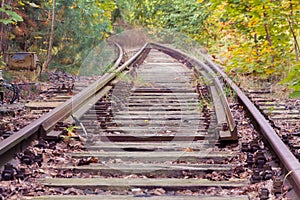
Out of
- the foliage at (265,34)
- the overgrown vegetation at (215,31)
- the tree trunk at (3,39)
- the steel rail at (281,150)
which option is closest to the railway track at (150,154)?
the steel rail at (281,150)

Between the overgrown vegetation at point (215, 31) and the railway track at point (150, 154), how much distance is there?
0.80 metres

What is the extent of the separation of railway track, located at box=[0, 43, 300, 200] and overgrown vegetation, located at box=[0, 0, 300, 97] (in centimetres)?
80

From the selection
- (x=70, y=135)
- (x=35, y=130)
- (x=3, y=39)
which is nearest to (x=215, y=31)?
(x=3, y=39)

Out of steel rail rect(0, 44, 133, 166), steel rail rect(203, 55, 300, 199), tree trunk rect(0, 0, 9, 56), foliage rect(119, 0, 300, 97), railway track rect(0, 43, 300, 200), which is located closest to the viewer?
steel rail rect(203, 55, 300, 199)

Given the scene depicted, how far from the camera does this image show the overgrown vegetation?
7.73 m

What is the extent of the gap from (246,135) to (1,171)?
7.30ft

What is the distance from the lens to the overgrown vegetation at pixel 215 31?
773cm

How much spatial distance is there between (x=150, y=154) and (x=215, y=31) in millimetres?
15076

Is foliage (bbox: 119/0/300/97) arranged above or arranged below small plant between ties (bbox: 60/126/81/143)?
above

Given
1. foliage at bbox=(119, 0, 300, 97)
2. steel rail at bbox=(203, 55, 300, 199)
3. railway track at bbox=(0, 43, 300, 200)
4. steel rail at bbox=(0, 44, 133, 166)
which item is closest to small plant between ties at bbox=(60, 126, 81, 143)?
railway track at bbox=(0, 43, 300, 200)

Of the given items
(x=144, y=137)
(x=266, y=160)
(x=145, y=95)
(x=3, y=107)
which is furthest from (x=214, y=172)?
(x=145, y=95)

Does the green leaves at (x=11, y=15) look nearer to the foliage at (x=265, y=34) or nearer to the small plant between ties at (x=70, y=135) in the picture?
the small plant between ties at (x=70, y=135)

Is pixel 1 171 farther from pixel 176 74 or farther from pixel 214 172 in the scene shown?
pixel 176 74

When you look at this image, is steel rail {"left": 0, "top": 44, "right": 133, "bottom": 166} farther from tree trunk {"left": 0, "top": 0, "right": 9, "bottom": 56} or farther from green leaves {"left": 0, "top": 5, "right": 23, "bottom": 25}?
tree trunk {"left": 0, "top": 0, "right": 9, "bottom": 56}
